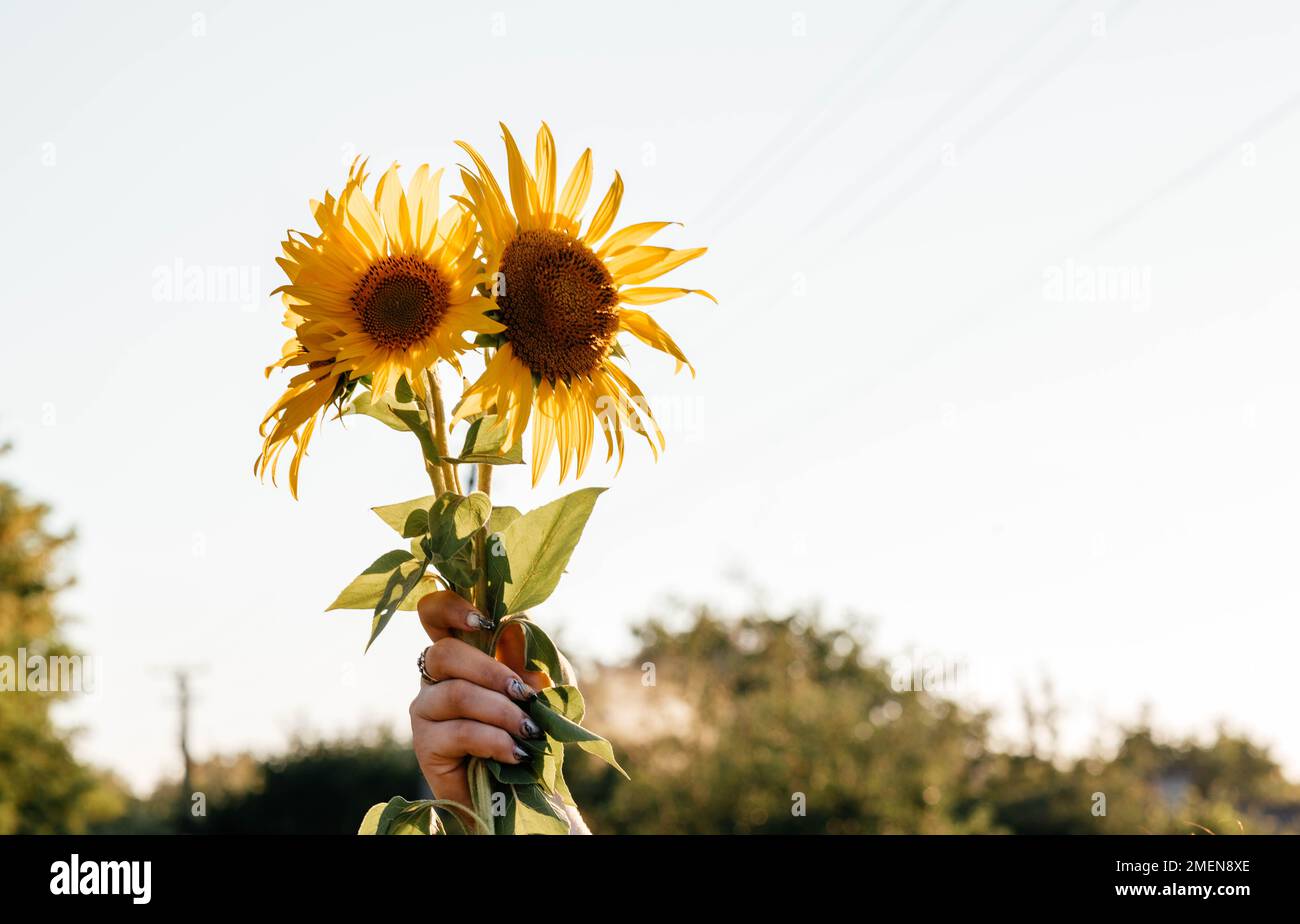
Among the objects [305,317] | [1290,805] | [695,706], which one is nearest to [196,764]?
[695,706]

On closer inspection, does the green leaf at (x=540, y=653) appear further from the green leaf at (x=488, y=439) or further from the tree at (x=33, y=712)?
the tree at (x=33, y=712)

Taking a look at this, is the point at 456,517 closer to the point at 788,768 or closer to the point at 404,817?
the point at 404,817

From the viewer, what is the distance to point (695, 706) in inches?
915

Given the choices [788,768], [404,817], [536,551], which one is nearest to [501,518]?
[536,551]

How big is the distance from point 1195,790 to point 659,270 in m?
31.6

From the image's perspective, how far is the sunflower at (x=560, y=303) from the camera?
5.37 ft

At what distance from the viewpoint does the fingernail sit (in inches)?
62.9

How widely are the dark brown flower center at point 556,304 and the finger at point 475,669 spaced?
0.38m

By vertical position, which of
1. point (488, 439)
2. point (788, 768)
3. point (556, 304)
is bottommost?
point (788, 768)

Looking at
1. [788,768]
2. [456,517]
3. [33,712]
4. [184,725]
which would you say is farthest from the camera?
[184,725]

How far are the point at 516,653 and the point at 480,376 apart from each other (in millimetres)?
392

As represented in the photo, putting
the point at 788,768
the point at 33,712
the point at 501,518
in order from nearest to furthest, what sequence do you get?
the point at 501,518, the point at 788,768, the point at 33,712

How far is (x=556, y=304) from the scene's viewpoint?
5.36 feet
